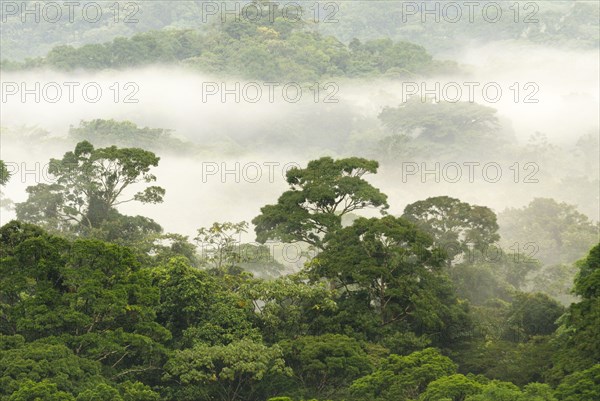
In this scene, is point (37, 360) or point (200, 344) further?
point (200, 344)

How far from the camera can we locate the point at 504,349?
152 feet

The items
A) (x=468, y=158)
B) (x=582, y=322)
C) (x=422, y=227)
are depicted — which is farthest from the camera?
(x=468, y=158)

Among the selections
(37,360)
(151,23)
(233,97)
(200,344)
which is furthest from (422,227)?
(151,23)

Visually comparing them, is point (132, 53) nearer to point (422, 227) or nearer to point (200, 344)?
point (422, 227)

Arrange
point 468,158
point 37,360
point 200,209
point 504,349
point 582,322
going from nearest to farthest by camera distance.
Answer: point 37,360
point 582,322
point 504,349
point 200,209
point 468,158

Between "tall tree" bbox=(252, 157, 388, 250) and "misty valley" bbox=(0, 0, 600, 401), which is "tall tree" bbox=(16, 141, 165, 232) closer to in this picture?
"misty valley" bbox=(0, 0, 600, 401)

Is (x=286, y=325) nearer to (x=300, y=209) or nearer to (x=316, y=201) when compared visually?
(x=300, y=209)

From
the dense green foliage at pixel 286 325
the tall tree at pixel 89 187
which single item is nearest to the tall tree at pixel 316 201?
the dense green foliage at pixel 286 325

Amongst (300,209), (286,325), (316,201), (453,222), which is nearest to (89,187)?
(300,209)

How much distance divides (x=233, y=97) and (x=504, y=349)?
100m

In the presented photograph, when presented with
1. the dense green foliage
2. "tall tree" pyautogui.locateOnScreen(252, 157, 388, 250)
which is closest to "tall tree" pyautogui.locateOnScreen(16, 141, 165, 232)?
the dense green foliage

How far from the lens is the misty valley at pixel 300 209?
4222 centimetres

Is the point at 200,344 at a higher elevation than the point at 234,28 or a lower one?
lower

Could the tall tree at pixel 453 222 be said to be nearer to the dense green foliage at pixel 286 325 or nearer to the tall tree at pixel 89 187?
the dense green foliage at pixel 286 325
